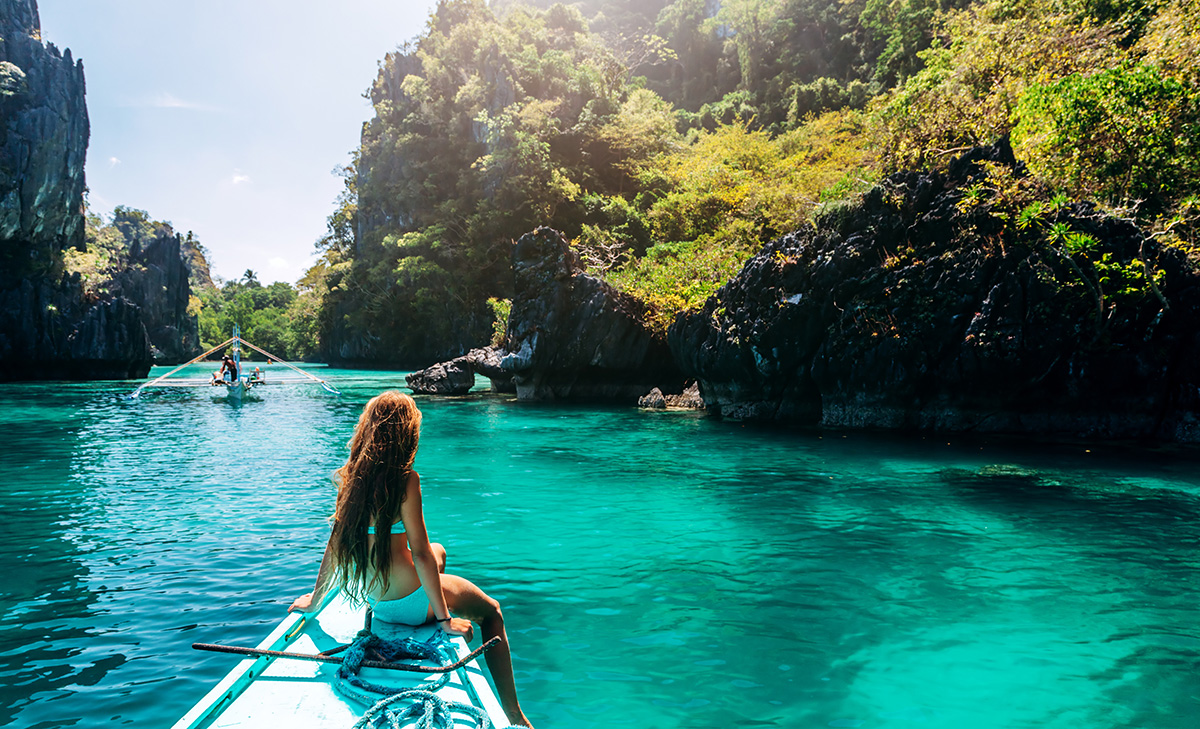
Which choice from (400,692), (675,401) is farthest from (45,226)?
(400,692)

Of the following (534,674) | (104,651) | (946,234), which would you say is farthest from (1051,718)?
(946,234)

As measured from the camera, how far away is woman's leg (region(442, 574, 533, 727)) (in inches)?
123

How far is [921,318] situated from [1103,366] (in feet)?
11.2

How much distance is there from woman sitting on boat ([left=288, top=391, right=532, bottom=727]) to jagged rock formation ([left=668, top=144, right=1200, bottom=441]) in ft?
44.8

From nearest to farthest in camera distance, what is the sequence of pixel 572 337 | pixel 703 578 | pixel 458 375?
pixel 703 578
pixel 572 337
pixel 458 375

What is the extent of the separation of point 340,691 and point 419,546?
2.20ft

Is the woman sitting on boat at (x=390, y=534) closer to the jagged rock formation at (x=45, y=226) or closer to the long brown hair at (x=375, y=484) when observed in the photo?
the long brown hair at (x=375, y=484)

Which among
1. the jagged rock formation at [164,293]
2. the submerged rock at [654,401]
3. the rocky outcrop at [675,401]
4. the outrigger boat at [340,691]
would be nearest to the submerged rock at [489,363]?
the submerged rock at [654,401]

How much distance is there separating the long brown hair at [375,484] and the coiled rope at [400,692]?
10.3 inches

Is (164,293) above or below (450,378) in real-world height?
above

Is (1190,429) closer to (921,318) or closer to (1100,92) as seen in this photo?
(921,318)

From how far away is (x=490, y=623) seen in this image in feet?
11.1

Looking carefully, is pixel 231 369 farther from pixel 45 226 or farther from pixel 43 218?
pixel 45 226

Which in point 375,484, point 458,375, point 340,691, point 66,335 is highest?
point 66,335
